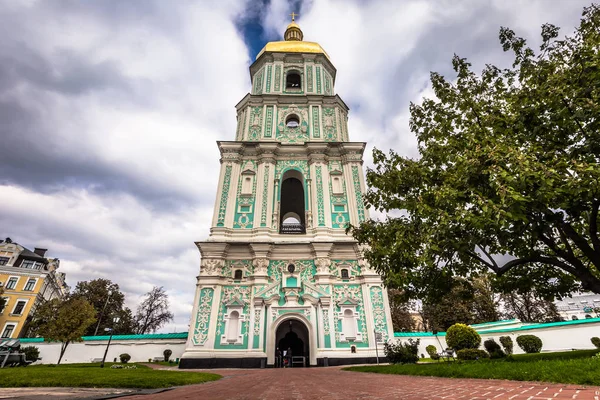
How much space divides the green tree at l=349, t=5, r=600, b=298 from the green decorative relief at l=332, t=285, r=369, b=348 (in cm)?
868

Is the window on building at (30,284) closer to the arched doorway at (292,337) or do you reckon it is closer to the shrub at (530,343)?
the arched doorway at (292,337)

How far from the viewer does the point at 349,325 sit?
59.0 ft

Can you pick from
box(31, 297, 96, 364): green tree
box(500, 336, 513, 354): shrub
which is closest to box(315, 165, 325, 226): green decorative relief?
box(500, 336, 513, 354): shrub

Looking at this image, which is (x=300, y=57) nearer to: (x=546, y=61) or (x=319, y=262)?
(x=319, y=262)

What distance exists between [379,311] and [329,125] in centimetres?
1554

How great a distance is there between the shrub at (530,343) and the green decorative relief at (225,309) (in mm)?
16857

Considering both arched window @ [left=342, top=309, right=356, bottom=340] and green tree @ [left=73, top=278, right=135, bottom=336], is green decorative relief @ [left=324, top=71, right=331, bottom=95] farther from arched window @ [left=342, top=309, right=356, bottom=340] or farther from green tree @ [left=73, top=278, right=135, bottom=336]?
green tree @ [left=73, top=278, right=135, bottom=336]

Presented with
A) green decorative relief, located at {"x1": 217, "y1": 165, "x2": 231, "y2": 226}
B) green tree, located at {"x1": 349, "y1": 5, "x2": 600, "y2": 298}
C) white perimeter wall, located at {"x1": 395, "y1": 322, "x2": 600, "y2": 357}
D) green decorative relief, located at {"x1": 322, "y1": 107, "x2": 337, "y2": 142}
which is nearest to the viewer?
green tree, located at {"x1": 349, "y1": 5, "x2": 600, "y2": 298}

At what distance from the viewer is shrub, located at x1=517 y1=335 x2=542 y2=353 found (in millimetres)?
18250

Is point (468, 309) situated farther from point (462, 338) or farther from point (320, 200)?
point (320, 200)

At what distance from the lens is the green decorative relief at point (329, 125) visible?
25656 mm

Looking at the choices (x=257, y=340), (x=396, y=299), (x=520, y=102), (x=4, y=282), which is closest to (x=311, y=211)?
(x=257, y=340)

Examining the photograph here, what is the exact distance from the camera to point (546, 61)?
8.59 metres

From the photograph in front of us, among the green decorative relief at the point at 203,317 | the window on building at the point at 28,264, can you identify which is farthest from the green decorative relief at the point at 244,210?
the window on building at the point at 28,264
